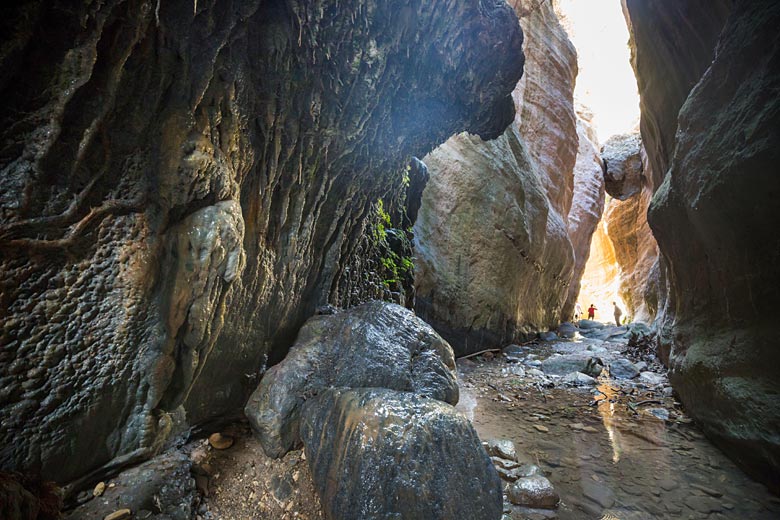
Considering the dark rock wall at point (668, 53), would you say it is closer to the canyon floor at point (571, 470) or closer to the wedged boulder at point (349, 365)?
the canyon floor at point (571, 470)

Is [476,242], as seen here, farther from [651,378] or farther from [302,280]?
[302,280]

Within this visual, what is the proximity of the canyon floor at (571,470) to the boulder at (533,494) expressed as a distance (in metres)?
0.07

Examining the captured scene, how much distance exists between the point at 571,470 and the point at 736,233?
268 cm

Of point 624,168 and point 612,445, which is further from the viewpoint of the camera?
point 624,168

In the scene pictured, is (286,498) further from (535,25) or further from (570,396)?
(535,25)

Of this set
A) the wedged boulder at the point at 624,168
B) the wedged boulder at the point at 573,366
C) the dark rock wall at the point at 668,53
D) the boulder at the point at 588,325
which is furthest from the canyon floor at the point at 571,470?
the wedged boulder at the point at 624,168

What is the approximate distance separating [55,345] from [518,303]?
1010 centimetres

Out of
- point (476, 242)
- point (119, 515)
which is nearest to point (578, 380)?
point (476, 242)

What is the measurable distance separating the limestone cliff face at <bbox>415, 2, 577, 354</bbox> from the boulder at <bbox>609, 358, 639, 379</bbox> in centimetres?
267

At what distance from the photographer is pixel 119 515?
6.09ft

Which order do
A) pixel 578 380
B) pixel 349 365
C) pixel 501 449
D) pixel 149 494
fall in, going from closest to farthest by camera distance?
pixel 149 494
pixel 349 365
pixel 501 449
pixel 578 380

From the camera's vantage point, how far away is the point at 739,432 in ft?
9.79

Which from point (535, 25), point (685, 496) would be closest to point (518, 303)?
point (685, 496)

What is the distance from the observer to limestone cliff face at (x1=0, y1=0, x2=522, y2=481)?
1474 mm
